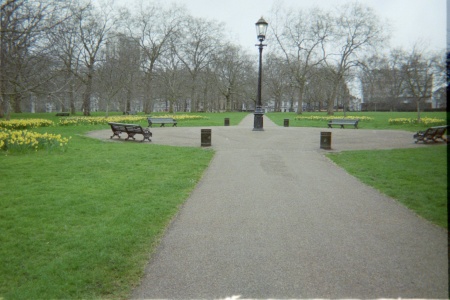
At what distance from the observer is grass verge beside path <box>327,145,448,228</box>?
5462 mm

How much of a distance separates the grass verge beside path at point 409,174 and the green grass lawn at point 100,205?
2 centimetres

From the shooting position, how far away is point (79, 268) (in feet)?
10.7

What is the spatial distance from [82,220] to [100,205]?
66 cm

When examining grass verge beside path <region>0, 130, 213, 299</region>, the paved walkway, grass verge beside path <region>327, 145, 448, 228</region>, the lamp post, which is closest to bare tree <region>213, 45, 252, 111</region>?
the lamp post

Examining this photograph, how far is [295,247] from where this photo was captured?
3.80 m

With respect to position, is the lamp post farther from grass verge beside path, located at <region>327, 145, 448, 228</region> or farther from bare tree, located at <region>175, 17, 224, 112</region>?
bare tree, located at <region>175, 17, 224, 112</region>

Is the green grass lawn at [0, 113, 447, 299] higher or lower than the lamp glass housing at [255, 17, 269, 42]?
lower

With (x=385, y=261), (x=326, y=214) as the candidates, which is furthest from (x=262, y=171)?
(x=385, y=261)

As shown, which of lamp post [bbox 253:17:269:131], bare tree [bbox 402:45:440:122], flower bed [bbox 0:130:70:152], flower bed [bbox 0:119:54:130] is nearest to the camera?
flower bed [bbox 0:130:70:152]

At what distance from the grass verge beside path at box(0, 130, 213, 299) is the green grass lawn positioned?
11mm

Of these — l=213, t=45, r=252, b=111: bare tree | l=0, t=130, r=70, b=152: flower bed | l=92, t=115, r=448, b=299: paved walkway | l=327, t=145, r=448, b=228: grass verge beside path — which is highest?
l=213, t=45, r=252, b=111: bare tree

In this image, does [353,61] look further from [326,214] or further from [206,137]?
[326,214]

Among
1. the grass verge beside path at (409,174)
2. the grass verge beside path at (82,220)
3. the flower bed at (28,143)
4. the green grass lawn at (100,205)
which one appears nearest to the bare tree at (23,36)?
the flower bed at (28,143)

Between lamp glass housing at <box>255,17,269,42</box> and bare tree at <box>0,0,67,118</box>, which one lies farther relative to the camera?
lamp glass housing at <box>255,17,269,42</box>
